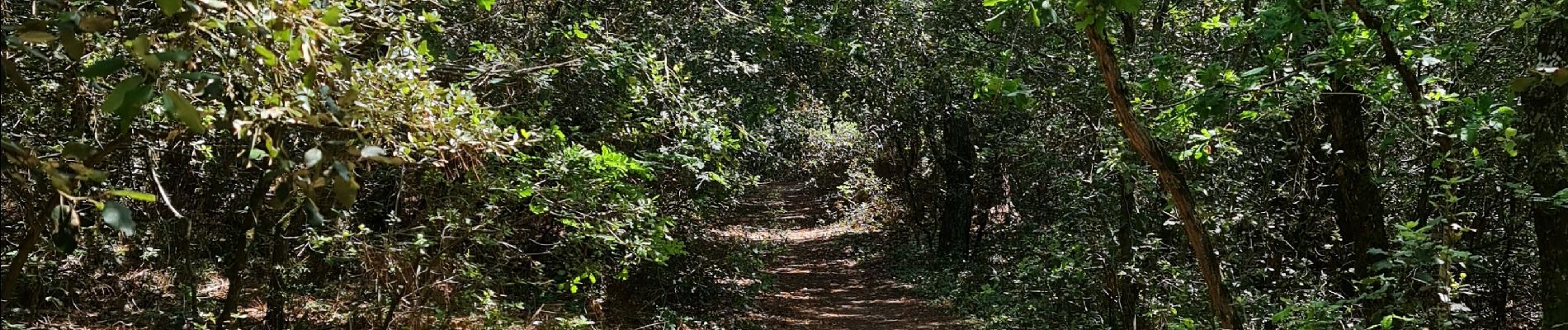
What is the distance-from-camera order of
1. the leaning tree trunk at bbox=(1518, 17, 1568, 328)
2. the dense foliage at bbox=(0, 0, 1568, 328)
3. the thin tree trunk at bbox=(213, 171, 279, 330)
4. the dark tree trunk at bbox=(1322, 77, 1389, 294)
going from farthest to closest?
1. the dark tree trunk at bbox=(1322, 77, 1389, 294)
2. the thin tree trunk at bbox=(213, 171, 279, 330)
3. the leaning tree trunk at bbox=(1518, 17, 1568, 328)
4. the dense foliage at bbox=(0, 0, 1568, 328)

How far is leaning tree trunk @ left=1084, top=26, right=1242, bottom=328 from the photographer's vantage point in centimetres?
403

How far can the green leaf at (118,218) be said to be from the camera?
1.79 metres

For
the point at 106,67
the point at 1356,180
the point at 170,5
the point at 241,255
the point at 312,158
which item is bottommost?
the point at 241,255

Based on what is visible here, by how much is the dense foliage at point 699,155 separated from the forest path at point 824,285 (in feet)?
2.39

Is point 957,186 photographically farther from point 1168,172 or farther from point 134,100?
point 134,100

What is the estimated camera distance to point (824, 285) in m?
13.6

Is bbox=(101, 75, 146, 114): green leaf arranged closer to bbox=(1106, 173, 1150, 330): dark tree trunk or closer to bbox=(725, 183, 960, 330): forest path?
bbox=(1106, 173, 1150, 330): dark tree trunk

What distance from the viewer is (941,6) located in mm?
9875

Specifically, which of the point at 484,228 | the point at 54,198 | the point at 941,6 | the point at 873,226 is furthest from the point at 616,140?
the point at 873,226

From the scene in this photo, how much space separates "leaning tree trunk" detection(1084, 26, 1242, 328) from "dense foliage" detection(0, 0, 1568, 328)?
0.5 inches

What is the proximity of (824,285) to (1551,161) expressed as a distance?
9.63 metres

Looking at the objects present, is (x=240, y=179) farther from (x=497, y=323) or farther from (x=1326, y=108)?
(x=1326, y=108)

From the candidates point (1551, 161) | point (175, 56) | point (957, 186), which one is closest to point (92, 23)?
point (175, 56)

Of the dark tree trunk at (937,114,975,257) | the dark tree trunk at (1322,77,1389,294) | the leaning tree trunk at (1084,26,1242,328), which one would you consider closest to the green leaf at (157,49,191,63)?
the leaning tree trunk at (1084,26,1242,328)
